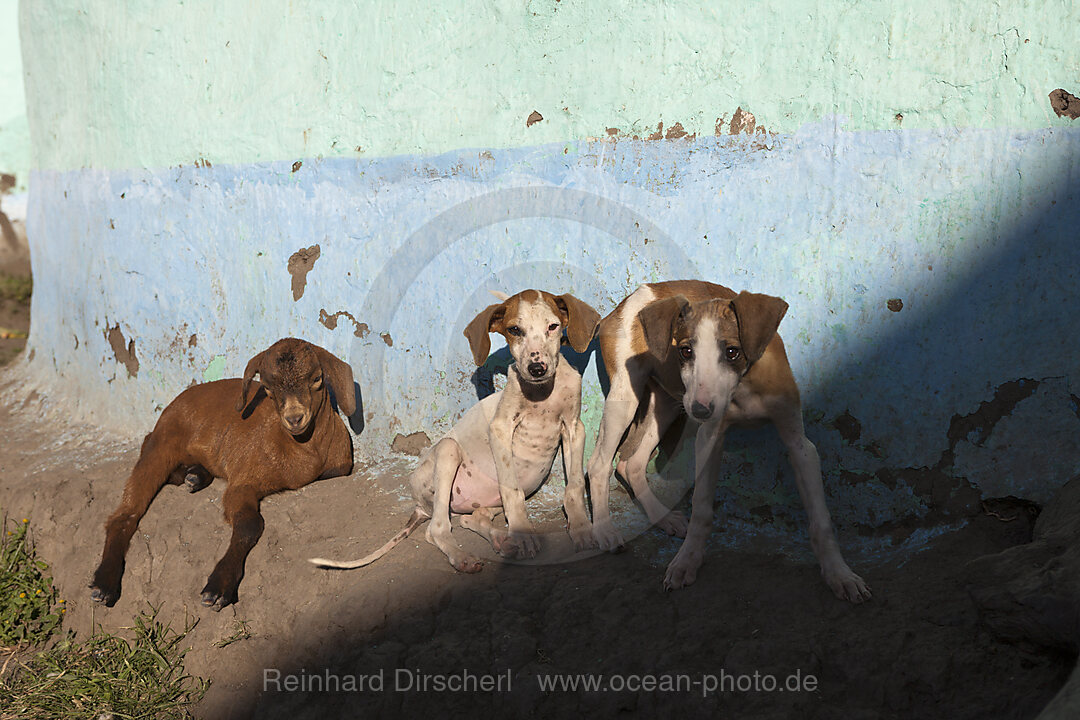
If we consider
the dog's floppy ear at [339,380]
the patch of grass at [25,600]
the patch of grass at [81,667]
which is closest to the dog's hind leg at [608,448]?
the dog's floppy ear at [339,380]

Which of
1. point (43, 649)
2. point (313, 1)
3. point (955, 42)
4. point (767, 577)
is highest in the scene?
point (313, 1)

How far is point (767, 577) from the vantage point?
3.52 meters

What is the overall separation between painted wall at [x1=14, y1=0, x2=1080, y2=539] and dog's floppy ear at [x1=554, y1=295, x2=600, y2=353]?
0.44m

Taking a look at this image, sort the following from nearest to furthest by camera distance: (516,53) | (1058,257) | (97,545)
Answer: (1058,257), (516,53), (97,545)

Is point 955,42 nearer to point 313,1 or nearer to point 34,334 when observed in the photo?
point 313,1

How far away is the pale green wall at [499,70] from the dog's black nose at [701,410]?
1567 mm

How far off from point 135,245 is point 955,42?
5.74 m

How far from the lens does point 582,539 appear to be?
4.01 meters

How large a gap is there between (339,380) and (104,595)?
1759 millimetres

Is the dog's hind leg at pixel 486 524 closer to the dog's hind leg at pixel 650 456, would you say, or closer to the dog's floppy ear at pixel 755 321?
the dog's hind leg at pixel 650 456

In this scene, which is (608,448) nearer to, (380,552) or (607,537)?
(607,537)

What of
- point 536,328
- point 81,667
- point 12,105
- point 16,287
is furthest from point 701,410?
point 12,105

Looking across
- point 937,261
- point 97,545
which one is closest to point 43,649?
point 97,545

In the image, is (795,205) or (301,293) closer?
(795,205)
